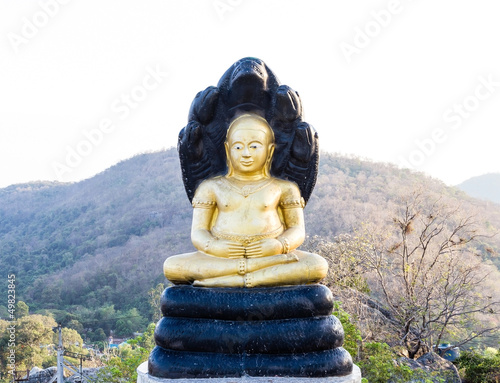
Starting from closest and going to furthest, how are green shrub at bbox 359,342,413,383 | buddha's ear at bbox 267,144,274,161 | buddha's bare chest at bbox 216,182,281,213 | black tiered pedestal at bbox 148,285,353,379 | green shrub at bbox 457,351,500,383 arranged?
1. black tiered pedestal at bbox 148,285,353,379
2. buddha's bare chest at bbox 216,182,281,213
3. buddha's ear at bbox 267,144,274,161
4. green shrub at bbox 359,342,413,383
5. green shrub at bbox 457,351,500,383

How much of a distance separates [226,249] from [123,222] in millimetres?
22004

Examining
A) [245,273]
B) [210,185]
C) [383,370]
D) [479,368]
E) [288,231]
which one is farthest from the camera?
[479,368]

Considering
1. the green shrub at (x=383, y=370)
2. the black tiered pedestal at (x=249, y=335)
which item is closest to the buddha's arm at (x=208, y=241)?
the black tiered pedestal at (x=249, y=335)

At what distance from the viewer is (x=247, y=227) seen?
11.8 feet

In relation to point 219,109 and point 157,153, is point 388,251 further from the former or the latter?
point 157,153

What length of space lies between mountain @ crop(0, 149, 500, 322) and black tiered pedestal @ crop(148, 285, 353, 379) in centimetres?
904

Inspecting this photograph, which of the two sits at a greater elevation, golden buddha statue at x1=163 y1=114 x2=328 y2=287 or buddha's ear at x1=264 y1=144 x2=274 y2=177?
buddha's ear at x1=264 y1=144 x2=274 y2=177

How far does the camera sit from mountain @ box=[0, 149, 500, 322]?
681 inches

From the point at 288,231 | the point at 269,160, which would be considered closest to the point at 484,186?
the point at 269,160

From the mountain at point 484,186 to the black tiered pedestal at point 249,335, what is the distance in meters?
32.3

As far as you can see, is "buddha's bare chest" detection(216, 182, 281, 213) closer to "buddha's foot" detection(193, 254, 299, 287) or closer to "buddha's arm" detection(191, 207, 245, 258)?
"buddha's arm" detection(191, 207, 245, 258)

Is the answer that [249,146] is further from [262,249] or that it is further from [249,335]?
[249,335]

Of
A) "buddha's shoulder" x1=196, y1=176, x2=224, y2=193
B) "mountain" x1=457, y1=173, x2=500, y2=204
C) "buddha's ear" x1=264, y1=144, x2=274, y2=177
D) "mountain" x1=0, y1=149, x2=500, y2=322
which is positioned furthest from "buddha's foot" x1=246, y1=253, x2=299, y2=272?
"mountain" x1=457, y1=173, x2=500, y2=204

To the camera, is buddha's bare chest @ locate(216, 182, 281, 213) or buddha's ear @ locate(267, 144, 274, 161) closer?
buddha's bare chest @ locate(216, 182, 281, 213)
